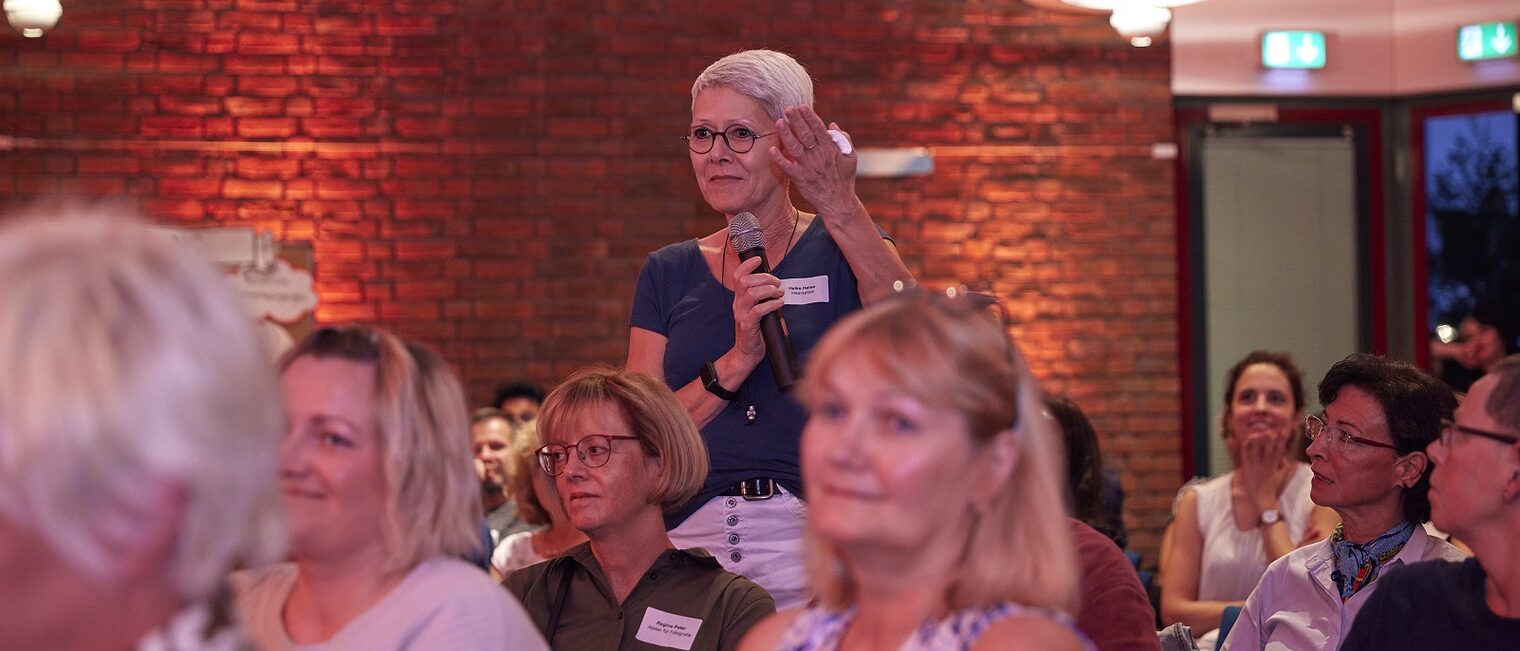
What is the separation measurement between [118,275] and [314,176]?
21.0 ft

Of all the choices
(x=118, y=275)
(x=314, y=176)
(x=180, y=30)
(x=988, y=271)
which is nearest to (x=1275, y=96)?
(x=988, y=271)

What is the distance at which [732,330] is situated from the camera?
289 cm

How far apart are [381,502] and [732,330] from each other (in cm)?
119

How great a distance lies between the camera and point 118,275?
1.14m

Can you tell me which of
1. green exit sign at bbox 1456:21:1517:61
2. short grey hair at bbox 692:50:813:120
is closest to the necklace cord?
short grey hair at bbox 692:50:813:120

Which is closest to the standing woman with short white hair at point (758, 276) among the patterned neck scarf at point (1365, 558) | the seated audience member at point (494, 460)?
the patterned neck scarf at point (1365, 558)

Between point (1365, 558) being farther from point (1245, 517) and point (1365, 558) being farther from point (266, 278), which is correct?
point (266, 278)

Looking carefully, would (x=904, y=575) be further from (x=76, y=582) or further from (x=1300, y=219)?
(x=1300, y=219)

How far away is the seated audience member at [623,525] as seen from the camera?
9.34 feet

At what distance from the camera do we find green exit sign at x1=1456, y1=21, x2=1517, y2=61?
766cm

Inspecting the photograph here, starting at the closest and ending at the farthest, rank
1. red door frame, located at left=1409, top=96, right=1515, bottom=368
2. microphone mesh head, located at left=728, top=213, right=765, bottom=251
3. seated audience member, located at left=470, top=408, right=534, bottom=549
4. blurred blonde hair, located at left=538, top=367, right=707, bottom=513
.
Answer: microphone mesh head, located at left=728, top=213, right=765, bottom=251
blurred blonde hair, located at left=538, top=367, right=707, bottom=513
seated audience member, located at left=470, top=408, right=534, bottom=549
red door frame, located at left=1409, top=96, right=1515, bottom=368

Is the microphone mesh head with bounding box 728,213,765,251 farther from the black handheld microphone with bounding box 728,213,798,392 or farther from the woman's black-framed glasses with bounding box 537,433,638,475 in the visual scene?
the woman's black-framed glasses with bounding box 537,433,638,475

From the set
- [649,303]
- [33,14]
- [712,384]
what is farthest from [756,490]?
[33,14]

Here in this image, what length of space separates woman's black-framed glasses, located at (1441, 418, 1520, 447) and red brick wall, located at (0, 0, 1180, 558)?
5.36 m
